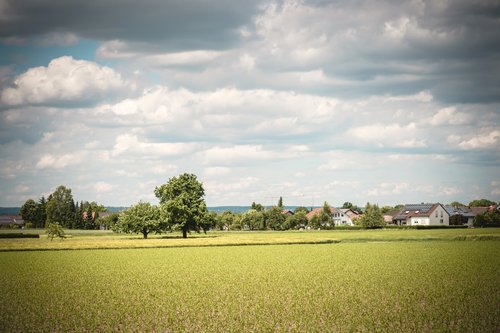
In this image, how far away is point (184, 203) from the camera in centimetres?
10112

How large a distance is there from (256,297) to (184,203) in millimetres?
74426

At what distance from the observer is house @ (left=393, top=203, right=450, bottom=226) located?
173 metres

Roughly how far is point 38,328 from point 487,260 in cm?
4019

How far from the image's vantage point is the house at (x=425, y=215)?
17325 centimetres

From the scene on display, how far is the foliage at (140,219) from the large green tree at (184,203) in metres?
1.99

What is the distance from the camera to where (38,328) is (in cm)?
2064

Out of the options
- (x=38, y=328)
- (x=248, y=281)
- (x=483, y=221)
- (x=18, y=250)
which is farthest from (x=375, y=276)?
(x=483, y=221)

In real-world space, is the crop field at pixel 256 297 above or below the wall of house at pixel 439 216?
below

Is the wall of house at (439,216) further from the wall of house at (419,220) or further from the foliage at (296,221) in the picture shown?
the foliage at (296,221)

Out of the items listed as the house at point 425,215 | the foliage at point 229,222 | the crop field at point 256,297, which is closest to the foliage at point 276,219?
the foliage at point 229,222

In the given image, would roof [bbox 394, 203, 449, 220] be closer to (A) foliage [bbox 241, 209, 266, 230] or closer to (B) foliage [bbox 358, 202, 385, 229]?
(B) foliage [bbox 358, 202, 385, 229]

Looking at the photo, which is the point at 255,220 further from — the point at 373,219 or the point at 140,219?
the point at 140,219

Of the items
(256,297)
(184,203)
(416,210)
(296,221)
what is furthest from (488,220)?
(256,297)

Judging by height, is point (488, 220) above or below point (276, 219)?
below
